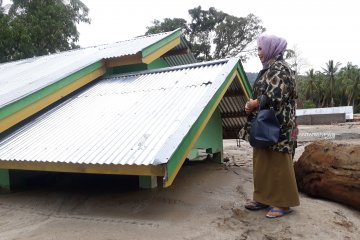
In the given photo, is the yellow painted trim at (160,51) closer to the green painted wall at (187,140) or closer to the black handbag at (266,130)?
the green painted wall at (187,140)

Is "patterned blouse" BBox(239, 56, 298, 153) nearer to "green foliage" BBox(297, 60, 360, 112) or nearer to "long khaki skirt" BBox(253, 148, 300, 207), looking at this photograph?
"long khaki skirt" BBox(253, 148, 300, 207)

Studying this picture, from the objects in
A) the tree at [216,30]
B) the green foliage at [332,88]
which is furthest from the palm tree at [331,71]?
the tree at [216,30]

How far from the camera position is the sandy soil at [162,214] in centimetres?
340

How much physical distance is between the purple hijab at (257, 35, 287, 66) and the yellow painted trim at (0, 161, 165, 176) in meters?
1.64

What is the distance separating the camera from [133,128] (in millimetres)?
4301

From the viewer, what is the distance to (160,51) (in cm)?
753

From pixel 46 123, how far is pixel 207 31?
1115 inches

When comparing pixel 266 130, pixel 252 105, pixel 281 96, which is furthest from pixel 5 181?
pixel 281 96

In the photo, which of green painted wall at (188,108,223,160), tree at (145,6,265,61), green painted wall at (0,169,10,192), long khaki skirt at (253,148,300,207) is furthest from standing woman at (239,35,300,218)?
tree at (145,6,265,61)

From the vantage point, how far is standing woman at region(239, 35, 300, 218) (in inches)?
140

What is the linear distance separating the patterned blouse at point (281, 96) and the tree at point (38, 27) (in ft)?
50.3

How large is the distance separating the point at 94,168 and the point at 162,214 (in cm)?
92

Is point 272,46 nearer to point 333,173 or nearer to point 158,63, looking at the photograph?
point 333,173

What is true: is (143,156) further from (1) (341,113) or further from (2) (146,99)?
(1) (341,113)
